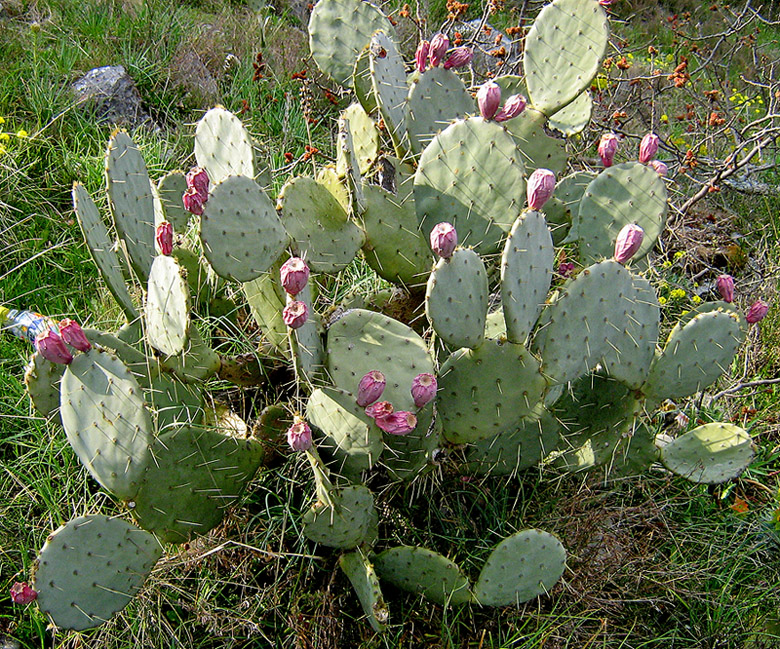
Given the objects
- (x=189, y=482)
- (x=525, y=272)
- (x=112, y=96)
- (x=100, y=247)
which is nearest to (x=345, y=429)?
(x=189, y=482)

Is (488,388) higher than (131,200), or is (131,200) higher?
(131,200)

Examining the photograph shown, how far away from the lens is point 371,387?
143cm

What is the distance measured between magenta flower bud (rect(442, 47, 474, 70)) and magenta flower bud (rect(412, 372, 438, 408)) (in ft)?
3.29

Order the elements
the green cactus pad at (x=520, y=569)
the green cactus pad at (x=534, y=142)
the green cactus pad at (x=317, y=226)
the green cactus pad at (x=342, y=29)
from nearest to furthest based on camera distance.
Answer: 1. the green cactus pad at (x=520, y=569)
2. the green cactus pad at (x=317, y=226)
3. the green cactus pad at (x=534, y=142)
4. the green cactus pad at (x=342, y=29)

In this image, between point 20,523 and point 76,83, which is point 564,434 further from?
point 76,83

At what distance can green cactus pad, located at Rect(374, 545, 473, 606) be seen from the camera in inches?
65.8

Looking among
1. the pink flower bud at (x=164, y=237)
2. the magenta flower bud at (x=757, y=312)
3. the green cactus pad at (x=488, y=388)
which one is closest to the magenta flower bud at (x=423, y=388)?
the green cactus pad at (x=488, y=388)

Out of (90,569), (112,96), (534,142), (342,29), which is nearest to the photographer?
(90,569)

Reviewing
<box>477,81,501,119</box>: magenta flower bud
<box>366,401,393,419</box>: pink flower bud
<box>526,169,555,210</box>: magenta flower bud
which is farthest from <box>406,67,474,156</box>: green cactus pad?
<box>366,401,393,419</box>: pink flower bud

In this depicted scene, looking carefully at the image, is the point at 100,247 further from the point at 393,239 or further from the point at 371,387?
the point at 371,387

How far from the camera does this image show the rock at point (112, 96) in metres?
3.59

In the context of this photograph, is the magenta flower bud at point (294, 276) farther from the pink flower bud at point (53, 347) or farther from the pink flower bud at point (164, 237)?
the pink flower bud at point (53, 347)

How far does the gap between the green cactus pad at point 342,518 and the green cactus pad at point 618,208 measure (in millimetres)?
963

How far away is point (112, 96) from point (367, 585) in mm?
3098
